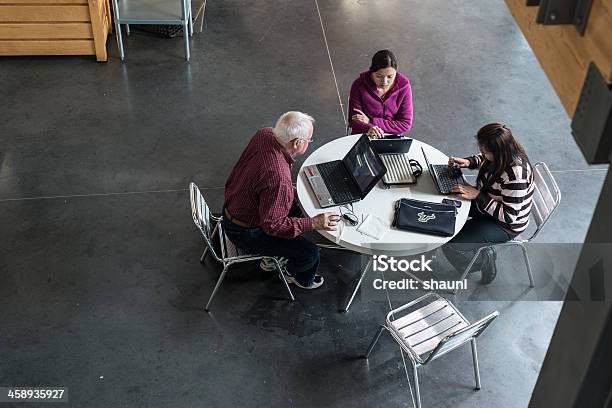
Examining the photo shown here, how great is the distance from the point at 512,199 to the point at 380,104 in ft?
4.29

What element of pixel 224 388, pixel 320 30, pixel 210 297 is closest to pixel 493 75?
pixel 320 30

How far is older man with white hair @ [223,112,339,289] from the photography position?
14.8ft

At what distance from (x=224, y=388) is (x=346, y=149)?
1844mm

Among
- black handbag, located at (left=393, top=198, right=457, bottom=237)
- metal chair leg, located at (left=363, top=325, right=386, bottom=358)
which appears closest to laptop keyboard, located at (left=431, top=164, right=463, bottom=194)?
black handbag, located at (left=393, top=198, right=457, bottom=237)

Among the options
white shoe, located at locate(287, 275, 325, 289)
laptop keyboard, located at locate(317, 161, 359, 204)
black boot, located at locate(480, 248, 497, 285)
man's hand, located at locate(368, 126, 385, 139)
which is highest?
man's hand, located at locate(368, 126, 385, 139)

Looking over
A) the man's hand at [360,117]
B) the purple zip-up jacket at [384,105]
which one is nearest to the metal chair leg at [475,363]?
the purple zip-up jacket at [384,105]

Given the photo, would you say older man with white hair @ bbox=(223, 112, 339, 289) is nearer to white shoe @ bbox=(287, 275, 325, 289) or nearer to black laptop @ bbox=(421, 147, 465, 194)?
white shoe @ bbox=(287, 275, 325, 289)

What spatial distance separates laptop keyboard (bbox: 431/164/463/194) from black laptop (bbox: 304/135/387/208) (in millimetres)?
465

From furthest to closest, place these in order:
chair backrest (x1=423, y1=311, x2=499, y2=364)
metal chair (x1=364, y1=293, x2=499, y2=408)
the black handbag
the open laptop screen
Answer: the open laptop screen
the black handbag
metal chair (x1=364, y1=293, x2=499, y2=408)
chair backrest (x1=423, y1=311, x2=499, y2=364)

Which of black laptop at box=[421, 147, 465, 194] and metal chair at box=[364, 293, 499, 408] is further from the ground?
black laptop at box=[421, 147, 465, 194]

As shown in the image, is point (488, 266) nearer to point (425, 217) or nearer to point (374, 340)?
point (425, 217)

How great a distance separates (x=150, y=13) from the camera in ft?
23.4

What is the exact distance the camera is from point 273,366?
4730 mm

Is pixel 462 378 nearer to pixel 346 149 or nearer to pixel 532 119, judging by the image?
pixel 346 149
